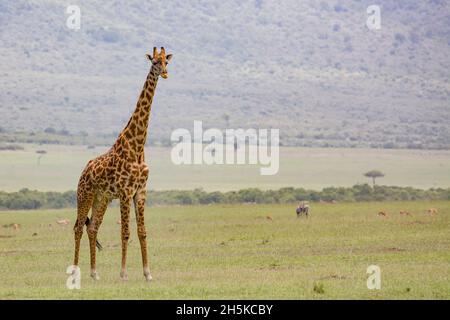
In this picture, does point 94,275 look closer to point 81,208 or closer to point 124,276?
point 124,276

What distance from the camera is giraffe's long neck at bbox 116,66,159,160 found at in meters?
17.9

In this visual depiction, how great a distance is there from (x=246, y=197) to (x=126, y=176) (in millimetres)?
34963

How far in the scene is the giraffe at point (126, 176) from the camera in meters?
17.8

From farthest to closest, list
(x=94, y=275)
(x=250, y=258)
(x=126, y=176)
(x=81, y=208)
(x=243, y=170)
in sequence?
(x=243, y=170) → (x=250, y=258) → (x=81, y=208) → (x=94, y=275) → (x=126, y=176)

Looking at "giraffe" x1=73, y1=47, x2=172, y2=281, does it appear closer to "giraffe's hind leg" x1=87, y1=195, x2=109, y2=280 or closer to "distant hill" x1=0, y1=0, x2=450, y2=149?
"giraffe's hind leg" x1=87, y1=195, x2=109, y2=280

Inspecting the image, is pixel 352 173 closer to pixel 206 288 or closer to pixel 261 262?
pixel 261 262

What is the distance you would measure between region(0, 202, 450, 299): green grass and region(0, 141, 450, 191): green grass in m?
30.0

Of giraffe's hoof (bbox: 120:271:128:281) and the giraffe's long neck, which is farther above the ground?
the giraffe's long neck

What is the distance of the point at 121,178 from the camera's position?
17750 millimetres

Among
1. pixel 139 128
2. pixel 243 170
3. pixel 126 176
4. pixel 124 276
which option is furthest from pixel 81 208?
pixel 243 170

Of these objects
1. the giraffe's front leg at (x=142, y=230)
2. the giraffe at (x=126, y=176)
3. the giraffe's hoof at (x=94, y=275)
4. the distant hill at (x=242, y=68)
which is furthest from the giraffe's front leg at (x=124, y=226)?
the distant hill at (x=242, y=68)

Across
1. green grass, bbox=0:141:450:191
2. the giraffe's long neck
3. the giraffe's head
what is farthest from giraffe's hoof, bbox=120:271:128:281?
green grass, bbox=0:141:450:191

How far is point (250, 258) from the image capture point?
2217 cm
